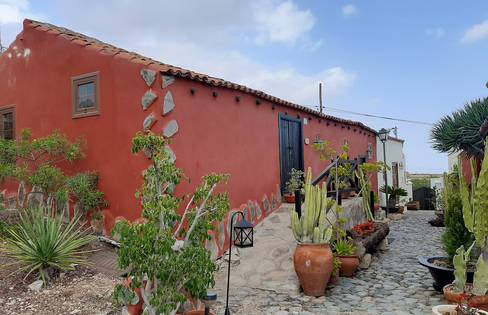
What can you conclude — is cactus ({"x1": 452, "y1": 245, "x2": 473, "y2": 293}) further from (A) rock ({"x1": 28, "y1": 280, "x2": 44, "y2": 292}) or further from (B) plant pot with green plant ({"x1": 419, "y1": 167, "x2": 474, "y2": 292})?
(A) rock ({"x1": 28, "y1": 280, "x2": 44, "y2": 292})

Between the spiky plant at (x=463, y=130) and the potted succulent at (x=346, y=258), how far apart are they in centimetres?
555

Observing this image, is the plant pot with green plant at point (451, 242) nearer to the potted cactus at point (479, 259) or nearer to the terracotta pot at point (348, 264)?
the potted cactus at point (479, 259)

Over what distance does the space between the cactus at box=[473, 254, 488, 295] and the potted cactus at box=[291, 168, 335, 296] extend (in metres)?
1.83

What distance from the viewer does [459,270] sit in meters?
4.81

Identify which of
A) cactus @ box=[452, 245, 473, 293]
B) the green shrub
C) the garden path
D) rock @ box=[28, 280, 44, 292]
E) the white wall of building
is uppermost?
the white wall of building

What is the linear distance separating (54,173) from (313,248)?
434 cm

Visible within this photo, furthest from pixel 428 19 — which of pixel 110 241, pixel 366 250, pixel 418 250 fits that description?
pixel 110 241

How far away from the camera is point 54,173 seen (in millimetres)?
6766

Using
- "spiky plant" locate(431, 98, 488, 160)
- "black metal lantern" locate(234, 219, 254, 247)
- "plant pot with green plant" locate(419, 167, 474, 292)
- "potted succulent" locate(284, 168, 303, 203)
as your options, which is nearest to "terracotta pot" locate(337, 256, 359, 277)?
"plant pot with green plant" locate(419, 167, 474, 292)

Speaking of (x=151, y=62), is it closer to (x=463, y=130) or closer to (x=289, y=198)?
(x=289, y=198)

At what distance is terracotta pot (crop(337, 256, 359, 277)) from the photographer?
6.79 metres

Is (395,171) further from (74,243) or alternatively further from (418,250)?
(74,243)

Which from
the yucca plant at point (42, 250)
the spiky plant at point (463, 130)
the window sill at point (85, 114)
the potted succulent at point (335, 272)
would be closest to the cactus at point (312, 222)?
the potted succulent at point (335, 272)

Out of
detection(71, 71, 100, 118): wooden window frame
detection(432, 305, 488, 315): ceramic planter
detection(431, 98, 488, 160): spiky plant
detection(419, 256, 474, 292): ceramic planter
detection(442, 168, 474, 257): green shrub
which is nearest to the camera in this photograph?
detection(432, 305, 488, 315): ceramic planter
